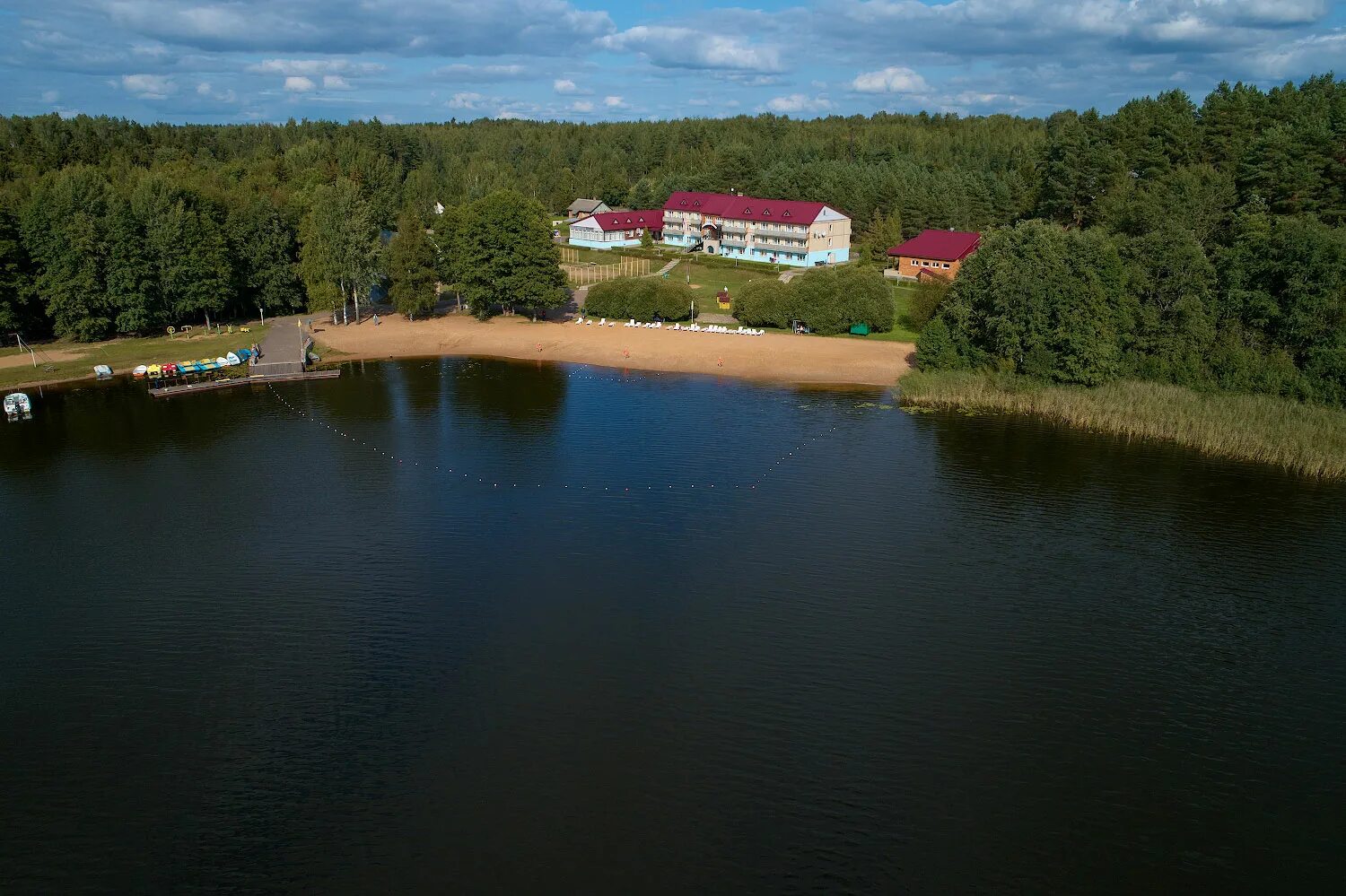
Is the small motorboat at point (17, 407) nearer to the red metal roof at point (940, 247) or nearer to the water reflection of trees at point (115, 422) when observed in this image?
the water reflection of trees at point (115, 422)

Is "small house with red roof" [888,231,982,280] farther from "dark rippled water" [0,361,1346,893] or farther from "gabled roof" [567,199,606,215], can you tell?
"gabled roof" [567,199,606,215]

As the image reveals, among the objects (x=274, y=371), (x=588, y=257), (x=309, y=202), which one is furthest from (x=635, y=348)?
(x=588, y=257)

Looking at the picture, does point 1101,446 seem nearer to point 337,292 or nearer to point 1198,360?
point 1198,360

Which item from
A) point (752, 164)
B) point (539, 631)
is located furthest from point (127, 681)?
point (752, 164)

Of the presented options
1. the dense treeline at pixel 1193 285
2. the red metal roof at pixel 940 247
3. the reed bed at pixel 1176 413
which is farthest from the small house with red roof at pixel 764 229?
the reed bed at pixel 1176 413

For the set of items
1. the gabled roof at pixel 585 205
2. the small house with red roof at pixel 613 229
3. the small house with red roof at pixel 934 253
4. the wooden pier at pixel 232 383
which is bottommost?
the wooden pier at pixel 232 383

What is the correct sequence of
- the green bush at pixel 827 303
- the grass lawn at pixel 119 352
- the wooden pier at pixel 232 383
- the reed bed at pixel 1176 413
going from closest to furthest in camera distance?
the reed bed at pixel 1176 413
the wooden pier at pixel 232 383
the grass lawn at pixel 119 352
the green bush at pixel 827 303

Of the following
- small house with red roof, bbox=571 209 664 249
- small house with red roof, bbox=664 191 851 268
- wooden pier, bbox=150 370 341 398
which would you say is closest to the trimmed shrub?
small house with red roof, bbox=664 191 851 268

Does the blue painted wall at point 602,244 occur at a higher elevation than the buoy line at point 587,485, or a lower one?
higher
